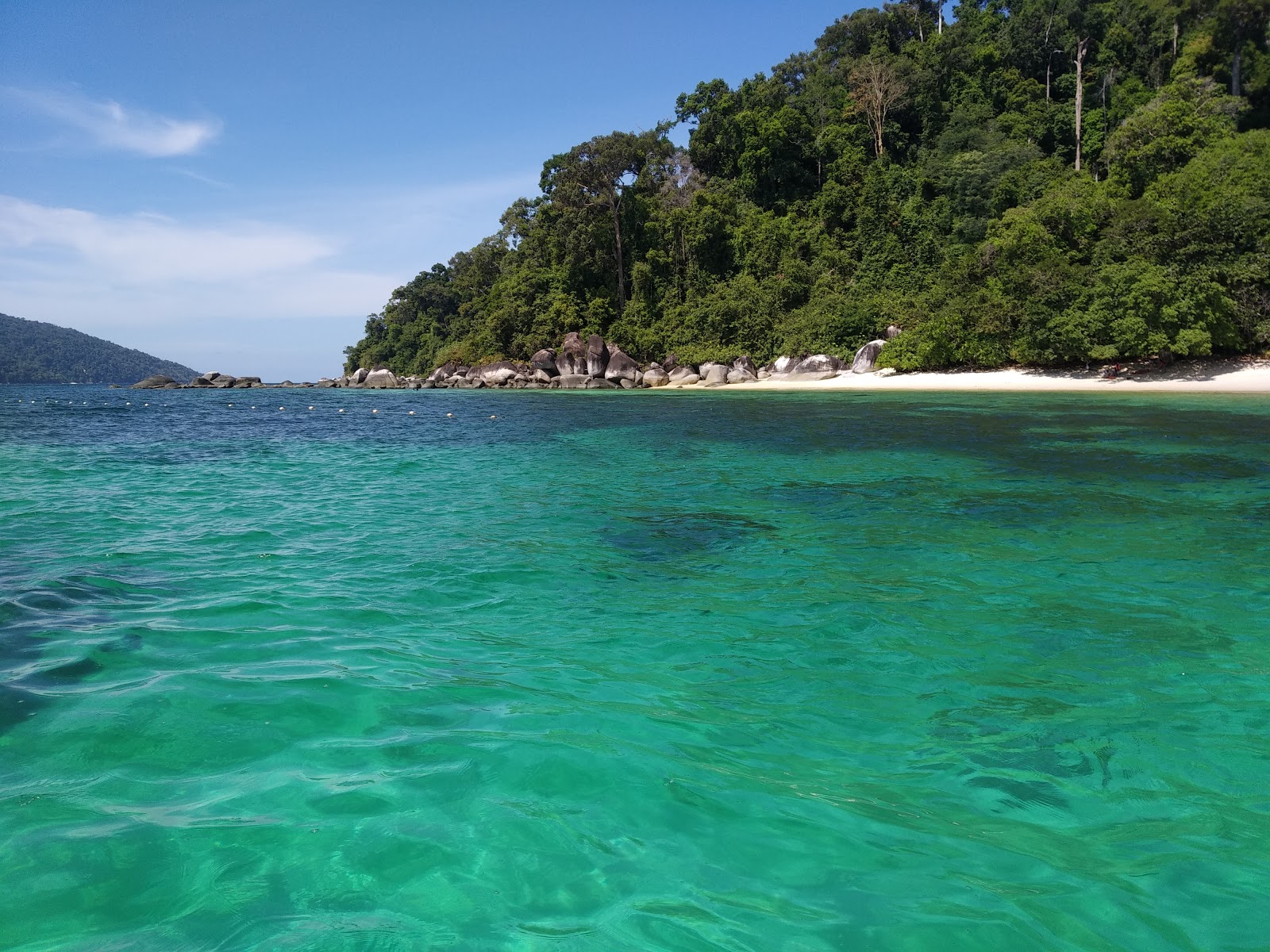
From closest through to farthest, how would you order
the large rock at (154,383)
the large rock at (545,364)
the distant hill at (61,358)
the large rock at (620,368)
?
the large rock at (620,368) → the large rock at (545,364) → the large rock at (154,383) → the distant hill at (61,358)

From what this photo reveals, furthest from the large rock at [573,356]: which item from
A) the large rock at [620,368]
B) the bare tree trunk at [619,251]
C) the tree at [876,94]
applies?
the tree at [876,94]

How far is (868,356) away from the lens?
41562 millimetres

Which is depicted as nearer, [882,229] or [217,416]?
[217,416]

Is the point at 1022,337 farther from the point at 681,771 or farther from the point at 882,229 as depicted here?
the point at 681,771

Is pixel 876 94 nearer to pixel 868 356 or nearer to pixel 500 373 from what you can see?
pixel 868 356

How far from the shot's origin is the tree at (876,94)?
5503cm

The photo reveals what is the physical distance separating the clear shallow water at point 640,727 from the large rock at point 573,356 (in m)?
47.9

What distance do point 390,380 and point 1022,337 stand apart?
6328 centimetres

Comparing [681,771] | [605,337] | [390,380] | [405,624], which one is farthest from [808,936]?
[390,380]

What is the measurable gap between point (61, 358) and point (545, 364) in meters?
151

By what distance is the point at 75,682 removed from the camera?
4441 mm

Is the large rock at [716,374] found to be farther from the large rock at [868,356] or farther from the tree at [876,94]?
the tree at [876,94]

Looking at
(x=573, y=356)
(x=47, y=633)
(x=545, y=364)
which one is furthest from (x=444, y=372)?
(x=47, y=633)

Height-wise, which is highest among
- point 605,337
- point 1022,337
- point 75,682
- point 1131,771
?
point 605,337
